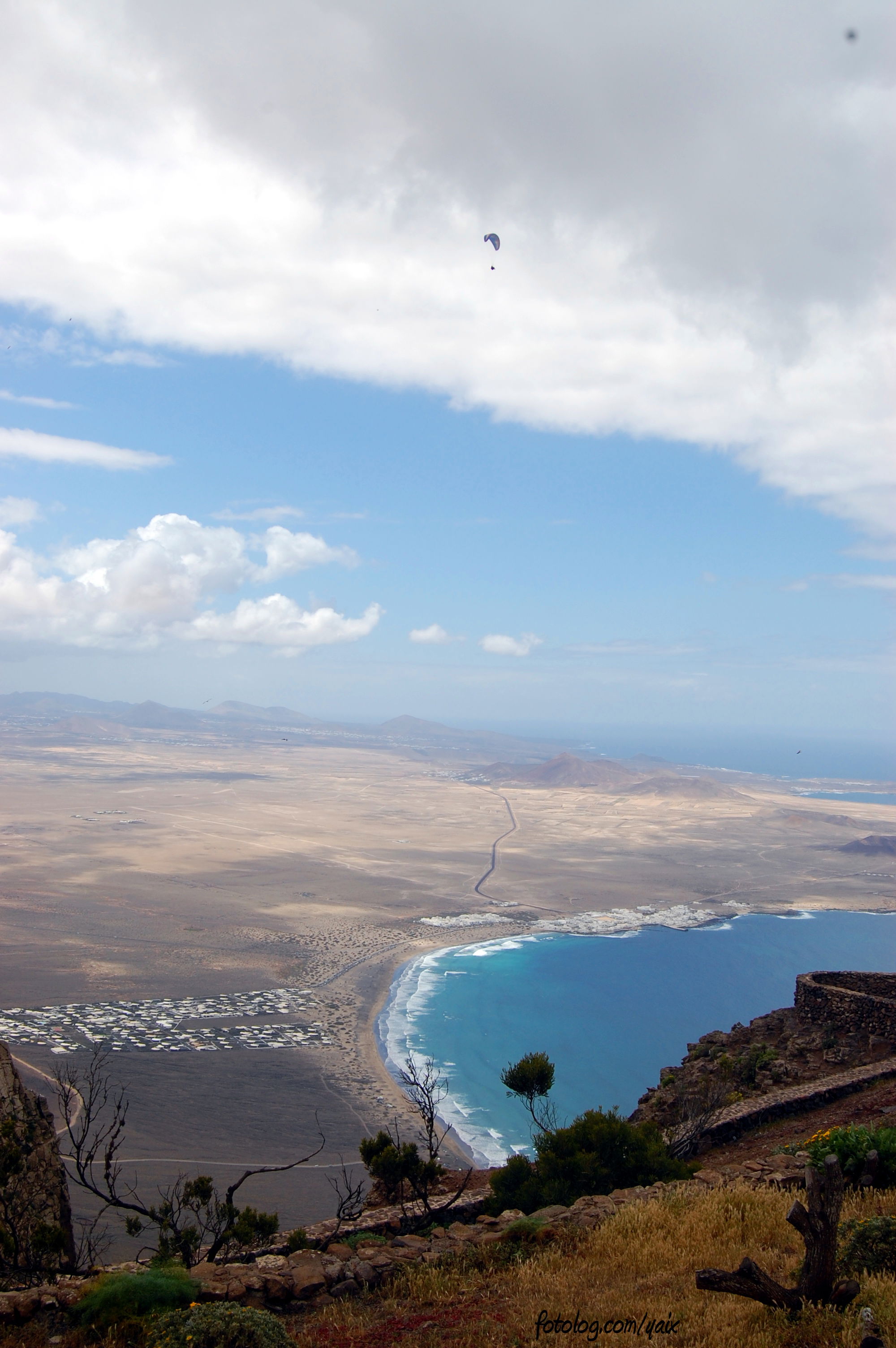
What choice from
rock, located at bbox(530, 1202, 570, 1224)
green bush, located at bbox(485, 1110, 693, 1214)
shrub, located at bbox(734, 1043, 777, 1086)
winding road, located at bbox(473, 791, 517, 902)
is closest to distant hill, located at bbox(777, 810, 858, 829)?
winding road, located at bbox(473, 791, 517, 902)

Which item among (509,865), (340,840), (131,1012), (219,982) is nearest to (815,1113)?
(131,1012)

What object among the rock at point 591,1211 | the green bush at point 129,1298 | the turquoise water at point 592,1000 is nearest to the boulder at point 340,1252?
the green bush at point 129,1298

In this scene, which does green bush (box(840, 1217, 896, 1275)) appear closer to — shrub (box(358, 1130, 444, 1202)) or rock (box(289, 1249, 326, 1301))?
rock (box(289, 1249, 326, 1301))

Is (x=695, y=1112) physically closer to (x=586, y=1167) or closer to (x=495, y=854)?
(x=586, y=1167)

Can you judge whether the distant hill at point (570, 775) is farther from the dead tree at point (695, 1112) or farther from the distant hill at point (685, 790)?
the dead tree at point (695, 1112)

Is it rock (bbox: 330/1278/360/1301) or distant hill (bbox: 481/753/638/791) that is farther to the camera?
distant hill (bbox: 481/753/638/791)

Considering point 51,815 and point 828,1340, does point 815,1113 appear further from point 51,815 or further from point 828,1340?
point 51,815

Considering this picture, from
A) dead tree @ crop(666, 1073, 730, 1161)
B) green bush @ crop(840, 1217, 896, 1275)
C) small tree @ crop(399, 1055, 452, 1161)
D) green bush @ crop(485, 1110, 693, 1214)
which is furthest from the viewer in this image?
small tree @ crop(399, 1055, 452, 1161)

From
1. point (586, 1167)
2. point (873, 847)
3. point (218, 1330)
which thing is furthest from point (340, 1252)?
point (873, 847)
